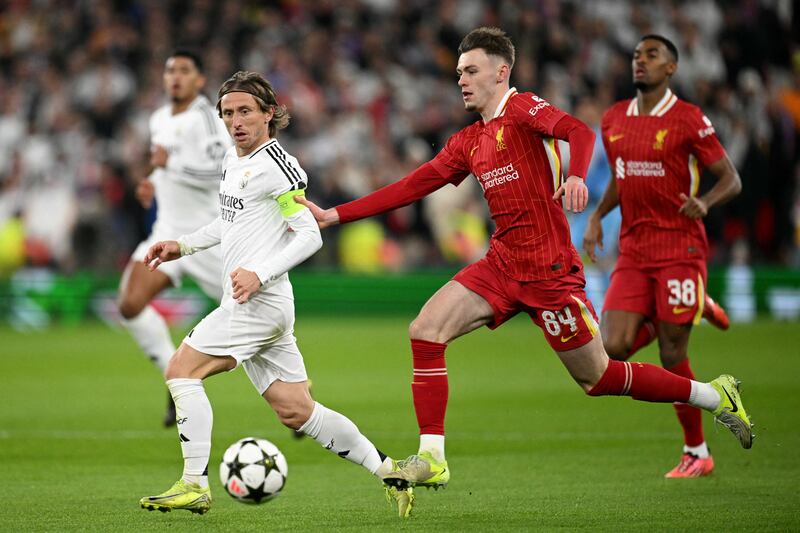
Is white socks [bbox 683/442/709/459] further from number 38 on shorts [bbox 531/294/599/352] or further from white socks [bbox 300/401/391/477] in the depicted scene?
white socks [bbox 300/401/391/477]

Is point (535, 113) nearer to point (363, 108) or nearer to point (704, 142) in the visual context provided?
point (704, 142)

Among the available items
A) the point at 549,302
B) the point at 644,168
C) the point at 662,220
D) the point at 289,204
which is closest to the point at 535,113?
the point at 549,302

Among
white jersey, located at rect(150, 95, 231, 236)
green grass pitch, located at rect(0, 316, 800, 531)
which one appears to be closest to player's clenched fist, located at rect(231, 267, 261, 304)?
green grass pitch, located at rect(0, 316, 800, 531)

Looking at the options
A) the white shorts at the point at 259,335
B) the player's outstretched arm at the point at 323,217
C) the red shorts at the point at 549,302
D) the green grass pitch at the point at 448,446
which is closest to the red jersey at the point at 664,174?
the green grass pitch at the point at 448,446

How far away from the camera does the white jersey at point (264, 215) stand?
23.0 ft

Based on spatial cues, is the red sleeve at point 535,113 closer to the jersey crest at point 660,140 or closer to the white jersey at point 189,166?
the jersey crest at point 660,140

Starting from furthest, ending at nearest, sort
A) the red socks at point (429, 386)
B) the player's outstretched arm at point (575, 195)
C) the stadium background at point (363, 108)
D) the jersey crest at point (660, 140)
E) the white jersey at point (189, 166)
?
the stadium background at point (363, 108) < the white jersey at point (189, 166) < the jersey crest at point (660, 140) < the red socks at point (429, 386) < the player's outstretched arm at point (575, 195)

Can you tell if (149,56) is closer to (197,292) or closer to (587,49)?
(197,292)

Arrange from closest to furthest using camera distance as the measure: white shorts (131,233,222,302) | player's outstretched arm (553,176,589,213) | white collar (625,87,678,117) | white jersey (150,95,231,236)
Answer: player's outstretched arm (553,176,589,213), white collar (625,87,678,117), white shorts (131,233,222,302), white jersey (150,95,231,236)

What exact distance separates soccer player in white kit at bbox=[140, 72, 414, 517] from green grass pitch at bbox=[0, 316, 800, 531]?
408mm

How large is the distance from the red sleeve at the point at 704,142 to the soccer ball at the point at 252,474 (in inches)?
149

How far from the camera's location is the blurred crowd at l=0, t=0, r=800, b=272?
21047 mm

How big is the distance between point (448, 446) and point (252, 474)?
138 inches

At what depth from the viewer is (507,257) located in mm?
7453
